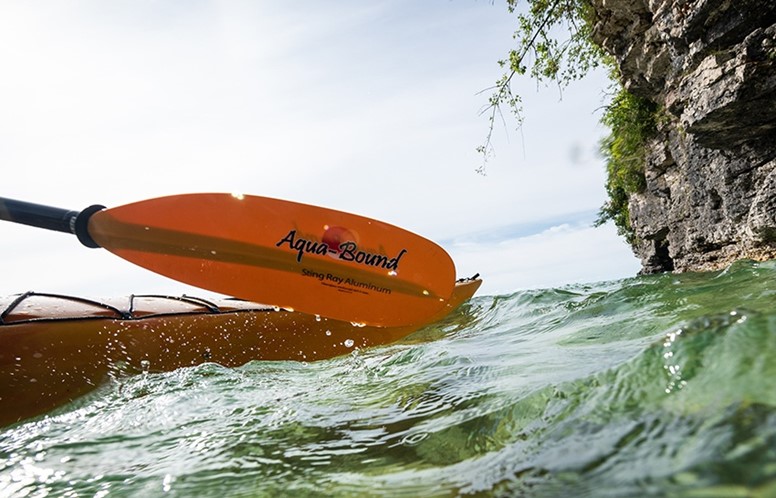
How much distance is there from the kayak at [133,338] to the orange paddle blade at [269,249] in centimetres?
21

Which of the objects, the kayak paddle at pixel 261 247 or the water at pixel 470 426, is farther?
the kayak paddle at pixel 261 247

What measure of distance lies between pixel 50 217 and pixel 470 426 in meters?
3.39

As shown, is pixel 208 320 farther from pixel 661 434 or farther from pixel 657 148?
pixel 657 148

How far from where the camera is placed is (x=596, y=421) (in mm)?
1056

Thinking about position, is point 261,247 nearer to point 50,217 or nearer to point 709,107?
point 50,217

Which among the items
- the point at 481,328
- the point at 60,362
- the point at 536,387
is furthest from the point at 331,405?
the point at 481,328

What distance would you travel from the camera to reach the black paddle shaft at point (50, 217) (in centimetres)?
318

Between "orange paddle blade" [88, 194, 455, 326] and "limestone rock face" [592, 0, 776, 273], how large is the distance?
3662 mm

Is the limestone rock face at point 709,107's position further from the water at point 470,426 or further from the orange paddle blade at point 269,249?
the orange paddle blade at point 269,249

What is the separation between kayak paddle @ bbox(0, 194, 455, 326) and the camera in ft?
11.9

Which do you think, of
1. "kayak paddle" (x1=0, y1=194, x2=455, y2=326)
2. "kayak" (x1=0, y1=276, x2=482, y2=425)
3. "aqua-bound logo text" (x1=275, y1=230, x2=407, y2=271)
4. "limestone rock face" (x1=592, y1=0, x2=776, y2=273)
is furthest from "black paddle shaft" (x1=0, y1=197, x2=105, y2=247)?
"limestone rock face" (x1=592, y1=0, x2=776, y2=273)

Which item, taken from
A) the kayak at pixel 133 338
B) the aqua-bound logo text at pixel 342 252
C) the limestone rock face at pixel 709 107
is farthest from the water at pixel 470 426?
the limestone rock face at pixel 709 107

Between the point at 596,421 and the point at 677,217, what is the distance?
7583 millimetres

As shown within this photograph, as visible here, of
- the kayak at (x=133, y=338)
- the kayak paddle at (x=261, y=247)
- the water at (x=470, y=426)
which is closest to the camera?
the water at (x=470, y=426)
